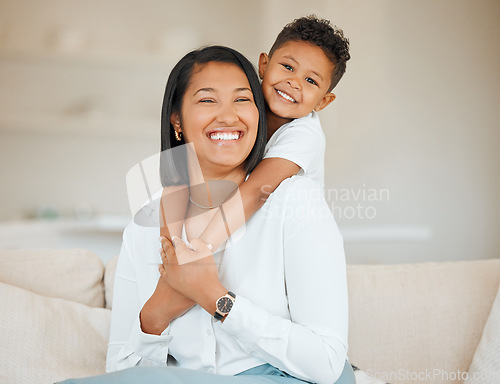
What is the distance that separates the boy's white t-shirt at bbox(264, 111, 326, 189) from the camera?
4.41 ft

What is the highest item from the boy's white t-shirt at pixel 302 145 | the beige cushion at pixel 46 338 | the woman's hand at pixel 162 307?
the boy's white t-shirt at pixel 302 145

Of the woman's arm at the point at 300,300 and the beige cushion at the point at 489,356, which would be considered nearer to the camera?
the woman's arm at the point at 300,300

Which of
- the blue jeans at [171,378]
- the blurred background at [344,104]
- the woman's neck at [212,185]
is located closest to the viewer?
the blue jeans at [171,378]

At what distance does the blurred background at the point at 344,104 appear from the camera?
324cm

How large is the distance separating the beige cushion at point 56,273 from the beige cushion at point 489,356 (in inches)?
47.6

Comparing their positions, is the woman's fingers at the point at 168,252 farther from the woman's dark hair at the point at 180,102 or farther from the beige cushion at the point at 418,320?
the beige cushion at the point at 418,320

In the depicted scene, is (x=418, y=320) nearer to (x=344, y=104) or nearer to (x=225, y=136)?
(x=225, y=136)

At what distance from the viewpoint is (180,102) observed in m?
→ 1.29

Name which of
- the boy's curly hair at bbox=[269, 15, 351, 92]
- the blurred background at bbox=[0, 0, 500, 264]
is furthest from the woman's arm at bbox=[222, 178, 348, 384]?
the blurred background at bbox=[0, 0, 500, 264]

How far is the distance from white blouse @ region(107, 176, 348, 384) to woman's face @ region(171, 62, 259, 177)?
0.46 feet

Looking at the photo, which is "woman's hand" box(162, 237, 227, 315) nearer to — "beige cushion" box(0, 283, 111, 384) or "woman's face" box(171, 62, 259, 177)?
"woman's face" box(171, 62, 259, 177)

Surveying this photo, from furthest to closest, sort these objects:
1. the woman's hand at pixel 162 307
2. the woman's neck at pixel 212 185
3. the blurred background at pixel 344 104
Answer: the blurred background at pixel 344 104 → the woman's neck at pixel 212 185 → the woman's hand at pixel 162 307

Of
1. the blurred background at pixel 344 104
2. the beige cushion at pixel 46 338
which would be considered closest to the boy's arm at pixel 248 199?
the beige cushion at pixel 46 338

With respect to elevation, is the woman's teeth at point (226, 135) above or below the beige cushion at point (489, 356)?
above
